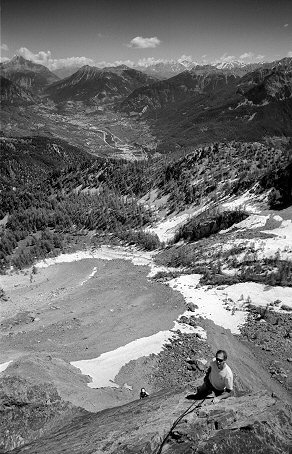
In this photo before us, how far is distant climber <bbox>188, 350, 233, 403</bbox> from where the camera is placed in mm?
14258

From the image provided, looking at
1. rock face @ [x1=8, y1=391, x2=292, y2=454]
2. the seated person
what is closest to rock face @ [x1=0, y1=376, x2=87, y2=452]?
rock face @ [x1=8, y1=391, x2=292, y2=454]

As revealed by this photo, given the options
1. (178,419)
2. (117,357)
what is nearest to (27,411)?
(178,419)

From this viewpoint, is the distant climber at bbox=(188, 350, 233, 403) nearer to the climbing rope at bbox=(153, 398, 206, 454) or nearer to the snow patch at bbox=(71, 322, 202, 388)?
the climbing rope at bbox=(153, 398, 206, 454)

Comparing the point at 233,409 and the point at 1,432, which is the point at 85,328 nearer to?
the point at 1,432

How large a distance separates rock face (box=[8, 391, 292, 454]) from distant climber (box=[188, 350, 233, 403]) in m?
0.59

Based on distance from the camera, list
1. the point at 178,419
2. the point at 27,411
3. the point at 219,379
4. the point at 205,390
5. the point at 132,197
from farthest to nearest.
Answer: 1. the point at 132,197
2. the point at 27,411
3. the point at 205,390
4. the point at 219,379
5. the point at 178,419

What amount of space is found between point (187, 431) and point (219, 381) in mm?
2802

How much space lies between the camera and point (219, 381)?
14281 millimetres

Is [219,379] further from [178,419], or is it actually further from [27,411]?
[27,411]

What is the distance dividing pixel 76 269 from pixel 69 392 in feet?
125

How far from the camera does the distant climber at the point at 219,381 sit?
1426 cm

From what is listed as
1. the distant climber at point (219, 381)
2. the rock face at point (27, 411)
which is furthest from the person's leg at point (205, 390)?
the rock face at point (27, 411)

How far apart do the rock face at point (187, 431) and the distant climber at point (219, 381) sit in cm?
59

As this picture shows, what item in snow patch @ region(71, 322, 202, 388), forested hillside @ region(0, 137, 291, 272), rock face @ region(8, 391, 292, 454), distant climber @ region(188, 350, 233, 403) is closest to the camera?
rock face @ region(8, 391, 292, 454)
